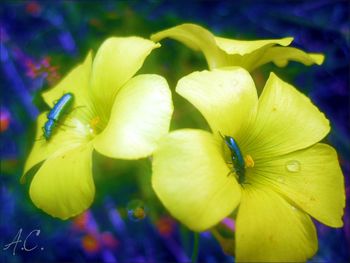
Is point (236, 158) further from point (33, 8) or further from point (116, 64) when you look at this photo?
point (33, 8)

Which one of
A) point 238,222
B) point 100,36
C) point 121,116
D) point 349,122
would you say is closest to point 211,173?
point 238,222

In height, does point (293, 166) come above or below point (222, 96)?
below

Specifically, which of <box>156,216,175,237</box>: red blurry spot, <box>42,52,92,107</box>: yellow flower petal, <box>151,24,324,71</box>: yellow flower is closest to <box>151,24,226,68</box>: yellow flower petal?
<box>151,24,324,71</box>: yellow flower

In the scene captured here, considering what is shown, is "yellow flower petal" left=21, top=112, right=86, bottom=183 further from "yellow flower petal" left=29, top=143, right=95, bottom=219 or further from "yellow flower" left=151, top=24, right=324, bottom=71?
"yellow flower" left=151, top=24, right=324, bottom=71

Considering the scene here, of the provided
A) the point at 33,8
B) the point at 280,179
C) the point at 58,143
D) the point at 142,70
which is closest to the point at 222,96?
the point at 280,179

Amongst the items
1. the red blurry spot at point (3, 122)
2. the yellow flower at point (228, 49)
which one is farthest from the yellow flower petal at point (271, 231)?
the red blurry spot at point (3, 122)

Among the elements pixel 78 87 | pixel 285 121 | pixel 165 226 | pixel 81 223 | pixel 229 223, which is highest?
pixel 78 87

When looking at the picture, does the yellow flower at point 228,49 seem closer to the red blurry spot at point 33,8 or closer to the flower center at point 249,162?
the flower center at point 249,162
